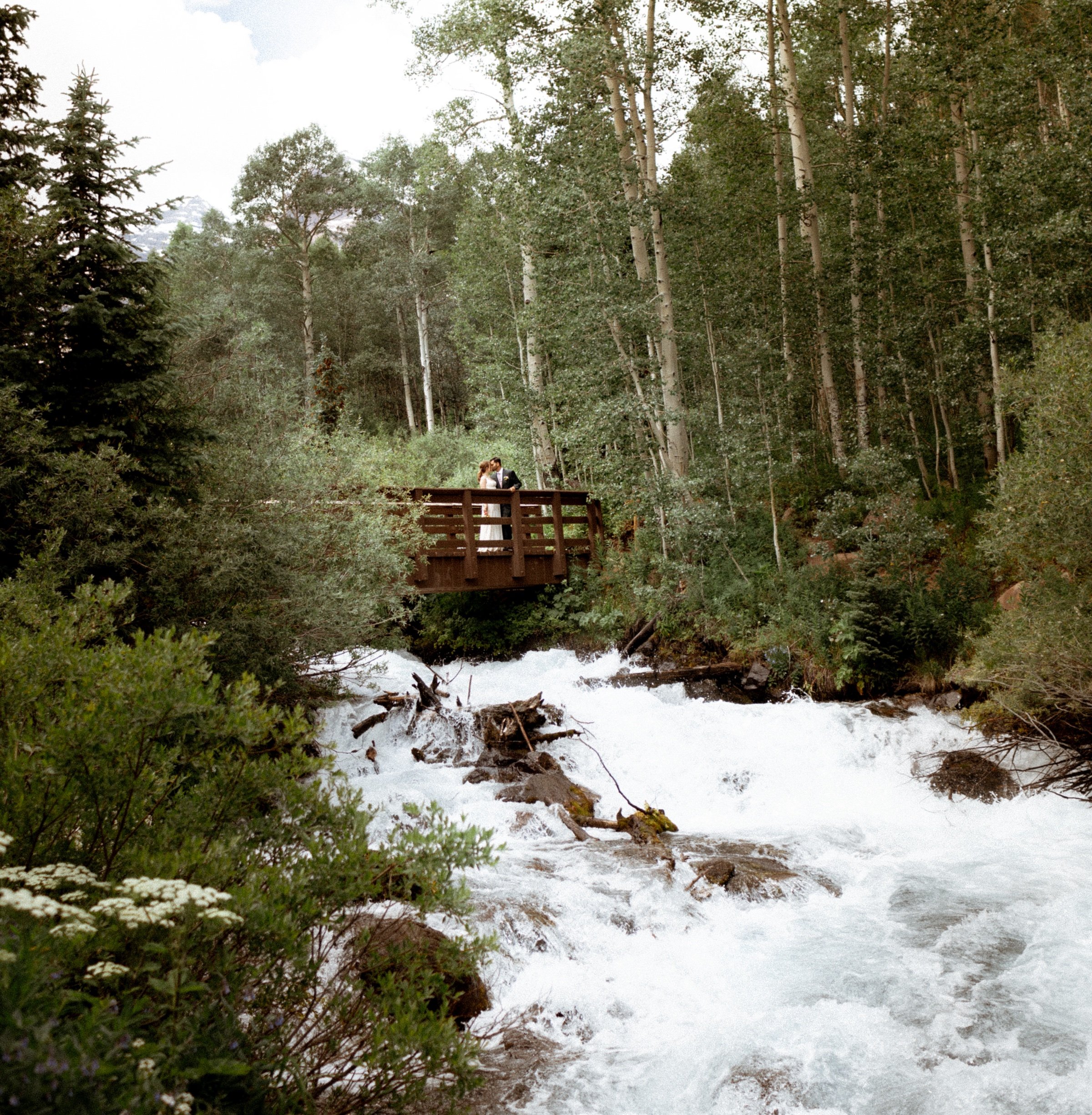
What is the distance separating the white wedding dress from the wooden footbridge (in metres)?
0.06

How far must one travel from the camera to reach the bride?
1614 centimetres

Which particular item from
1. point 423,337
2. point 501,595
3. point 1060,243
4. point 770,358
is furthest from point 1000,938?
point 423,337

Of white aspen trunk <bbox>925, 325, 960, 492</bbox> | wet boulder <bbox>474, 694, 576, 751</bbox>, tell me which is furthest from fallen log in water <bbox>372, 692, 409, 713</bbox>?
Answer: white aspen trunk <bbox>925, 325, 960, 492</bbox>

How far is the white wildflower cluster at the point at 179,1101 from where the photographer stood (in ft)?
7.05

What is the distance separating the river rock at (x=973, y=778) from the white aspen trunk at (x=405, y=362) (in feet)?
77.6

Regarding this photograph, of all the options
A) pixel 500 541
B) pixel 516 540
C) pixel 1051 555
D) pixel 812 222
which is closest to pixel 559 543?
pixel 516 540

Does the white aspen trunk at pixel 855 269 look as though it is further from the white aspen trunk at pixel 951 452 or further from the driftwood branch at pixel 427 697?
the driftwood branch at pixel 427 697

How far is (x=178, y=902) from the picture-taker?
2.42m

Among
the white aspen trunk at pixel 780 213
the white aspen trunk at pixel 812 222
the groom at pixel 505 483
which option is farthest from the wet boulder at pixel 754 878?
the groom at pixel 505 483

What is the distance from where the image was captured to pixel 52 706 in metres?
3.33

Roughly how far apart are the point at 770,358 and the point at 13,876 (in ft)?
46.6

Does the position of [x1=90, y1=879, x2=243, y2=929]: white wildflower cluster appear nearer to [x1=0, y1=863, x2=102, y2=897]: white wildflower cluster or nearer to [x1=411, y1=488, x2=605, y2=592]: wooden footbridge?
[x1=0, y1=863, x2=102, y2=897]: white wildflower cluster

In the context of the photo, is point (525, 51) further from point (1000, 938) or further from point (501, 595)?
point (1000, 938)

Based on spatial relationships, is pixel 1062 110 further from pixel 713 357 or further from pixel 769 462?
pixel 769 462
